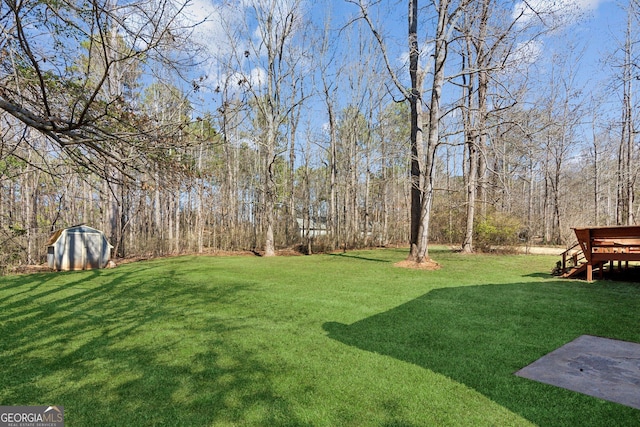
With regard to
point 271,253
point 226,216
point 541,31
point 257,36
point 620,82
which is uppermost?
point 257,36

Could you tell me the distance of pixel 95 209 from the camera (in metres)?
14.5

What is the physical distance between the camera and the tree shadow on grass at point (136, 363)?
216cm

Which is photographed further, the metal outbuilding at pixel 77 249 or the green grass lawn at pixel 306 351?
the metal outbuilding at pixel 77 249

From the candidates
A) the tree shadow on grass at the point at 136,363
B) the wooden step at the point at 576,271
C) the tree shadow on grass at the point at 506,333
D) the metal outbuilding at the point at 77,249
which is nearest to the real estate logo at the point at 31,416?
the tree shadow on grass at the point at 136,363

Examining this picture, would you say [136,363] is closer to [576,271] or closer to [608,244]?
[608,244]

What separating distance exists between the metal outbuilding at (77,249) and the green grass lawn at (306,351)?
10.8 ft

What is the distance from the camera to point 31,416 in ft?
7.09

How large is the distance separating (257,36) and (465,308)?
576 inches

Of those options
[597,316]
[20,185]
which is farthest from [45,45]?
[20,185]

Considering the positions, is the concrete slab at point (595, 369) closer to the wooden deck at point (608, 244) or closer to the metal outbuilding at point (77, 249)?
the wooden deck at point (608, 244)

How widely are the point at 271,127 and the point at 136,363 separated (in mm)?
12676

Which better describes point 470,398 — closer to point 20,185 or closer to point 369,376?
point 369,376

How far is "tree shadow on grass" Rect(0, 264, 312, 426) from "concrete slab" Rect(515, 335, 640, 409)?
2044 mm

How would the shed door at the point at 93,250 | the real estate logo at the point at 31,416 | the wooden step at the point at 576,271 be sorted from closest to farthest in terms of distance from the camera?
the real estate logo at the point at 31,416, the wooden step at the point at 576,271, the shed door at the point at 93,250
